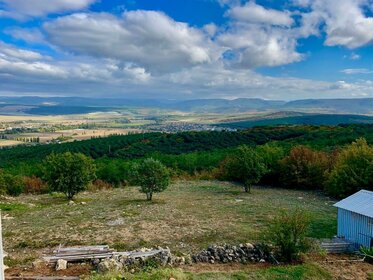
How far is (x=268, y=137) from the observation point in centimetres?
9000

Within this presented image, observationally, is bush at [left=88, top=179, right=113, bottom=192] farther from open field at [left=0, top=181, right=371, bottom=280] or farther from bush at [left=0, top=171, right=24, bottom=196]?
open field at [left=0, top=181, right=371, bottom=280]

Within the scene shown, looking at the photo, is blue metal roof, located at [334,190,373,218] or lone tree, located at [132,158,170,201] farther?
lone tree, located at [132,158,170,201]

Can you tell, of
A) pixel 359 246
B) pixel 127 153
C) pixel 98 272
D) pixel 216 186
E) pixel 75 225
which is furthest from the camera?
pixel 127 153

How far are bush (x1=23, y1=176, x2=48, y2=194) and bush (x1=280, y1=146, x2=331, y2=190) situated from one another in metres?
29.1

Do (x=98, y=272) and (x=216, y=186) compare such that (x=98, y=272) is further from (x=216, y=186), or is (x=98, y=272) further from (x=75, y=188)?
(x=216, y=186)

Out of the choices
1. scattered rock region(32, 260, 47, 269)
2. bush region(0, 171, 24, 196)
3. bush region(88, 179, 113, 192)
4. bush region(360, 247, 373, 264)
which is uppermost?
scattered rock region(32, 260, 47, 269)

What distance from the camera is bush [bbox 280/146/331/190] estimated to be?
42688 mm

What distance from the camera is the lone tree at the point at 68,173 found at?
34469mm

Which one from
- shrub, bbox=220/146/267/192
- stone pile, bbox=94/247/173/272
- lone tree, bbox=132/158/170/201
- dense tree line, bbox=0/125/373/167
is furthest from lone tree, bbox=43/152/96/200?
dense tree line, bbox=0/125/373/167

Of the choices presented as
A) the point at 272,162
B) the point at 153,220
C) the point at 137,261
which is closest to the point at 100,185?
the point at 272,162

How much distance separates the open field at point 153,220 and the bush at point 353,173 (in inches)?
71.7

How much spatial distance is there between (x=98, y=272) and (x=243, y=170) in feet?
87.4

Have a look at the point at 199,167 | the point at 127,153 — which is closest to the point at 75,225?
the point at 199,167

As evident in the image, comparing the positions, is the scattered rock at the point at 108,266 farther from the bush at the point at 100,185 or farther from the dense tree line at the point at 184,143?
the dense tree line at the point at 184,143
